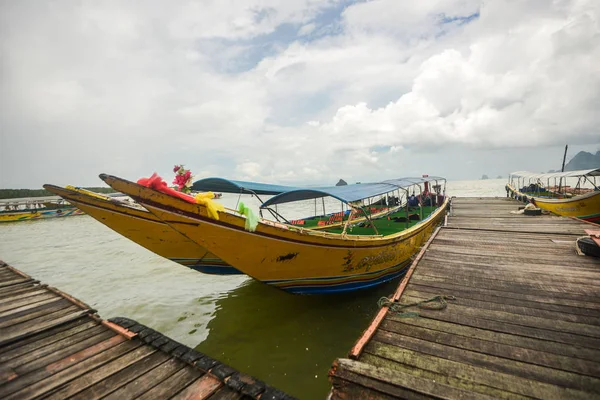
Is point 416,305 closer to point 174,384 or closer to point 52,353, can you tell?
point 174,384

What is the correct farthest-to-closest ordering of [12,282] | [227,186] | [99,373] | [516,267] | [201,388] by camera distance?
[227,186] → [12,282] → [516,267] → [99,373] → [201,388]

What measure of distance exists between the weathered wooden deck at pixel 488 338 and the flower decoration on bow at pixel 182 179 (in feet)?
14.7

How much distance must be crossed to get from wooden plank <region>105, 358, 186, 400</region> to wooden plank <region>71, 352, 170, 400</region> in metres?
0.07

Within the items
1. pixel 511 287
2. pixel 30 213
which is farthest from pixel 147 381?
pixel 30 213

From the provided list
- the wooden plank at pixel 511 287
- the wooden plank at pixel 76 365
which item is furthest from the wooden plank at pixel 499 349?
the wooden plank at pixel 76 365

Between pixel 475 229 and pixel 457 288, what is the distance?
622cm

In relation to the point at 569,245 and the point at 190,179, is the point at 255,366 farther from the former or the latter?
the point at 569,245

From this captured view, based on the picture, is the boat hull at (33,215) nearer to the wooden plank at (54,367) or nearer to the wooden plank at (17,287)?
the wooden plank at (17,287)

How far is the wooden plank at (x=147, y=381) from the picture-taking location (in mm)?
2879

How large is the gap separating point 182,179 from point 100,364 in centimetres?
340

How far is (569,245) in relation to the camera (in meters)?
6.99

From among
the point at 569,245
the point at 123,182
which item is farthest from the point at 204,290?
the point at 569,245

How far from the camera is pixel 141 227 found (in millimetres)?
7754

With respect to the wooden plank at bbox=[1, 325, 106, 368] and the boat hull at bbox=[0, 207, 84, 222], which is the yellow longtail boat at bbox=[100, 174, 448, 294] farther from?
the boat hull at bbox=[0, 207, 84, 222]
